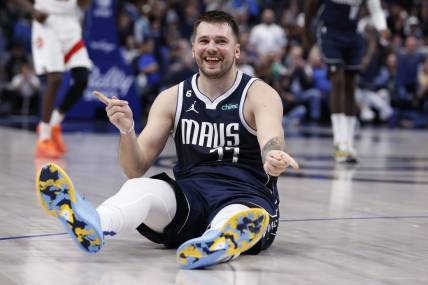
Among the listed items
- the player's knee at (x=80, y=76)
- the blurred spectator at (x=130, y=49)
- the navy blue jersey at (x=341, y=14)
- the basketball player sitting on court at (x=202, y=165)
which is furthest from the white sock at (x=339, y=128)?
Result: the blurred spectator at (x=130, y=49)

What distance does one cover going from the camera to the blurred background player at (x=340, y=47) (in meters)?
8.70

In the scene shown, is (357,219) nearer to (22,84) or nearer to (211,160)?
(211,160)

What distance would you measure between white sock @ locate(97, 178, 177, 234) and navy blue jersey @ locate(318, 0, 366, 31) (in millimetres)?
5284

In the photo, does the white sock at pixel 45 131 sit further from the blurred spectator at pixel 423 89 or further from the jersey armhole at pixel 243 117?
the blurred spectator at pixel 423 89

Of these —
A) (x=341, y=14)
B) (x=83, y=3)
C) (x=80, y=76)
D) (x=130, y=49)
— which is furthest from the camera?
(x=130, y=49)

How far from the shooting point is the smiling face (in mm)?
3898

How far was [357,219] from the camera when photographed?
16.1ft

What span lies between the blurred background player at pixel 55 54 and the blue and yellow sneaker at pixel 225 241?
5.00 m

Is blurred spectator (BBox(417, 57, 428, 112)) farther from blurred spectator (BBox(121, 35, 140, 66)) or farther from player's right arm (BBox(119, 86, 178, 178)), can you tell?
player's right arm (BBox(119, 86, 178, 178))

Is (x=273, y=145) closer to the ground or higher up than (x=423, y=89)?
higher up

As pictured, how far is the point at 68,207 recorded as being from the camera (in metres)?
3.37

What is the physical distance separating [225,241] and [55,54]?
5.33 m

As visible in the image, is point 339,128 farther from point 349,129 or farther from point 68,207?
point 68,207

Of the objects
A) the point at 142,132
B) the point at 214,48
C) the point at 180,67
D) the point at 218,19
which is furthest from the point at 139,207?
the point at 180,67
